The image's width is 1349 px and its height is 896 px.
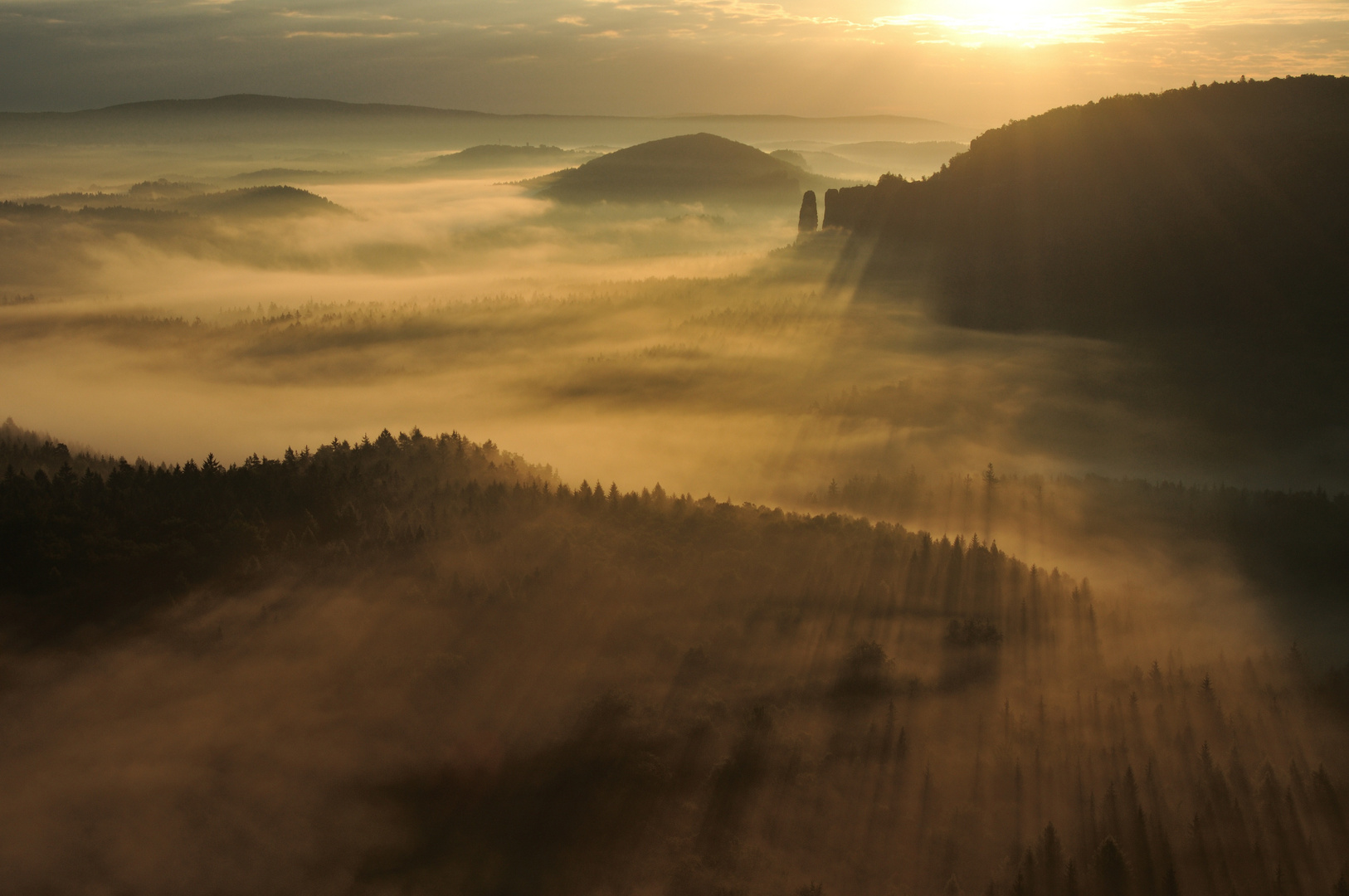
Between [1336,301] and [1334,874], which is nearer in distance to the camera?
[1334,874]

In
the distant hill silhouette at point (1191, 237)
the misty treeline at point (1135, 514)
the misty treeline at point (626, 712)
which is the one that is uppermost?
the distant hill silhouette at point (1191, 237)

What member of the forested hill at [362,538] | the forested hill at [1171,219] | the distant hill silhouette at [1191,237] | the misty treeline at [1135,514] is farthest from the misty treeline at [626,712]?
the forested hill at [1171,219]

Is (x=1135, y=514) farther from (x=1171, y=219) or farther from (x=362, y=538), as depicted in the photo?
(x=1171, y=219)

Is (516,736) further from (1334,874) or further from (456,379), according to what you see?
(456,379)

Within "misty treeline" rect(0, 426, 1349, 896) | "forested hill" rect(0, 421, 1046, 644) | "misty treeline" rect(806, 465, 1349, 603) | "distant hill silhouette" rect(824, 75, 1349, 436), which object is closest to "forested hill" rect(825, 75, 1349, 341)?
"distant hill silhouette" rect(824, 75, 1349, 436)

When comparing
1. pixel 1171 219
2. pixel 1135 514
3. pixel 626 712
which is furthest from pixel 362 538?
pixel 1171 219

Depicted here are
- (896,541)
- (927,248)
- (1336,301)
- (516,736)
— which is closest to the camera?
(516,736)

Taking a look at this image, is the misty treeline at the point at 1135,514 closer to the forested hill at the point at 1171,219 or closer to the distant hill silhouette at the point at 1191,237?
the distant hill silhouette at the point at 1191,237

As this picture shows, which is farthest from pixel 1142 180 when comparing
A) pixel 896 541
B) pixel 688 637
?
pixel 688 637
